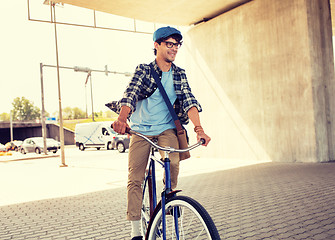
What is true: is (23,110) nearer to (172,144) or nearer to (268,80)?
(268,80)

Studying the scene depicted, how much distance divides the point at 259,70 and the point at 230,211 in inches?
311

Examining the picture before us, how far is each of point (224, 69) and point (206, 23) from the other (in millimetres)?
2145

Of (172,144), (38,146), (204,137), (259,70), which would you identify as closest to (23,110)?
(38,146)

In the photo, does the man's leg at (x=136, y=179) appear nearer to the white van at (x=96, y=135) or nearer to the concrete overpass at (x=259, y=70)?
the concrete overpass at (x=259, y=70)

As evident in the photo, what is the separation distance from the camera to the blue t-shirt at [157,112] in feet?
9.50

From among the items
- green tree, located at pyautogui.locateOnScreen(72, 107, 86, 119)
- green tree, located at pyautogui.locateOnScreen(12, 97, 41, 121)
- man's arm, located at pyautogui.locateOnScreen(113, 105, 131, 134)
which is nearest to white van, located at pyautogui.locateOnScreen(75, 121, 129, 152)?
man's arm, located at pyautogui.locateOnScreen(113, 105, 131, 134)

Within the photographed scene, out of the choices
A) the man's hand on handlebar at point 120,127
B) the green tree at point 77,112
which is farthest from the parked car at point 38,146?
the green tree at point 77,112

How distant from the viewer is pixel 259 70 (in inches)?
468

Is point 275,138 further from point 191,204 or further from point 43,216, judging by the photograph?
point 191,204

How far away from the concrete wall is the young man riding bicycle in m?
8.24

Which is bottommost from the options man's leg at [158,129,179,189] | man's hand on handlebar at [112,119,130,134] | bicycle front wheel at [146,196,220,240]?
bicycle front wheel at [146,196,220,240]

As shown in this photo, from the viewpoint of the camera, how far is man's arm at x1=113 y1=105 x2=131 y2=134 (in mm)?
2434

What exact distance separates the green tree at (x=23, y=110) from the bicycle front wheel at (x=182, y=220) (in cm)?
9454

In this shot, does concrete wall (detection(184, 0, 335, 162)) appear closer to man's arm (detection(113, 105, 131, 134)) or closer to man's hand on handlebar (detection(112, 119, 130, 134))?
man's arm (detection(113, 105, 131, 134))
